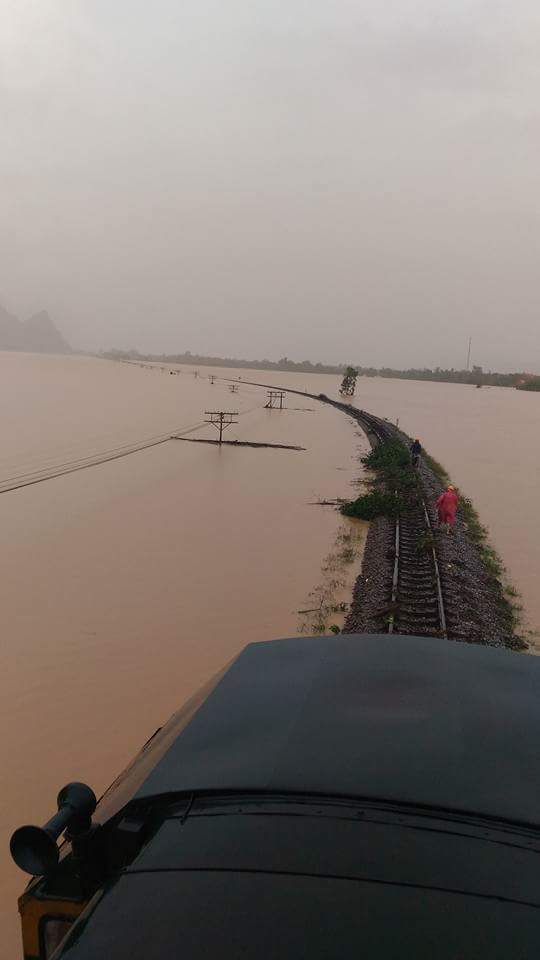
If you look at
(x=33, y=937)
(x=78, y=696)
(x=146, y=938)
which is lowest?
(x=78, y=696)

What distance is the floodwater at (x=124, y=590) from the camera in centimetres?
661

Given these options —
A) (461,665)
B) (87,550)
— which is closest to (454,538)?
(87,550)

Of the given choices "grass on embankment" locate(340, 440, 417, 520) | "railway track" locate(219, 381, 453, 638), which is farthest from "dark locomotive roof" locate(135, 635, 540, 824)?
"grass on embankment" locate(340, 440, 417, 520)

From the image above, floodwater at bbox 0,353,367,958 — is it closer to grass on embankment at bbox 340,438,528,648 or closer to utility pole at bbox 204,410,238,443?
grass on embankment at bbox 340,438,528,648

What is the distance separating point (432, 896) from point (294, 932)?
1.37 ft

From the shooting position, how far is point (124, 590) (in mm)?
10867

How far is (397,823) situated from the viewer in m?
2.13

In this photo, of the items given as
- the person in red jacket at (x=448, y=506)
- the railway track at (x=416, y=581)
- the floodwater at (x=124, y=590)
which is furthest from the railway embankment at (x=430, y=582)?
the floodwater at (x=124, y=590)

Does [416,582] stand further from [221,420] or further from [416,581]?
[221,420]

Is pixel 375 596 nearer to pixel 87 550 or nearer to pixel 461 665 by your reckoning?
pixel 87 550

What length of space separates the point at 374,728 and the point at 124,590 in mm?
8696

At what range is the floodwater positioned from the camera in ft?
21.7

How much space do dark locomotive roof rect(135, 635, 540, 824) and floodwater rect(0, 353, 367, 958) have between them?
292 cm

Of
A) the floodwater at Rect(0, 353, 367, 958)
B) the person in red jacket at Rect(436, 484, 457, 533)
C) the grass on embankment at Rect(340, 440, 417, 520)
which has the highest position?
the person in red jacket at Rect(436, 484, 457, 533)
